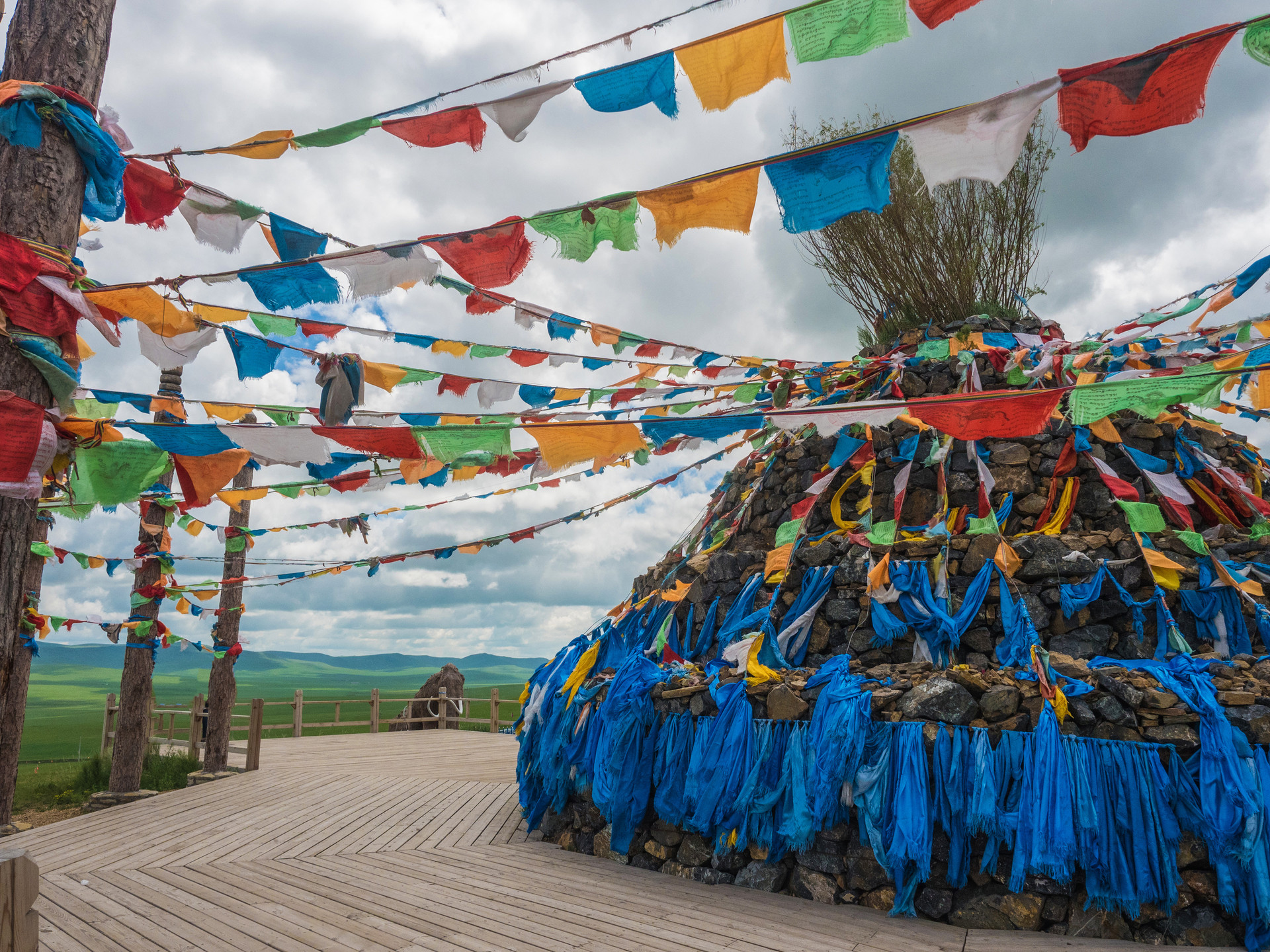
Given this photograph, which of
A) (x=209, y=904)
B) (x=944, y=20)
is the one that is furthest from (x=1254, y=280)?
(x=209, y=904)

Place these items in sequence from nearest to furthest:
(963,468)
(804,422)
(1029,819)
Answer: (804,422) < (1029,819) < (963,468)

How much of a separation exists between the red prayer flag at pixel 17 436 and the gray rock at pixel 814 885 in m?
5.57

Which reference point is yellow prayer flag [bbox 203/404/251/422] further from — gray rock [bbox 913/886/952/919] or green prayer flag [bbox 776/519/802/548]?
gray rock [bbox 913/886/952/919]

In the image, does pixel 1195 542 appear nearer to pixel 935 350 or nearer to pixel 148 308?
pixel 935 350

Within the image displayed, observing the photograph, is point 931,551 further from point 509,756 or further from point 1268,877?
point 509,756

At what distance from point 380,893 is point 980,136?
20.8 feet

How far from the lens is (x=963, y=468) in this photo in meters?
8.23

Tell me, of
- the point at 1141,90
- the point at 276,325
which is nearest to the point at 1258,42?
the point at 1141,90

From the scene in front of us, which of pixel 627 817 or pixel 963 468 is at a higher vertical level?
pixel 963 468

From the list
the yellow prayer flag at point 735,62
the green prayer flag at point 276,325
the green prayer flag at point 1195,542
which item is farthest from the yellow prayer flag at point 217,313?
the green prayer flag at point 1195,542

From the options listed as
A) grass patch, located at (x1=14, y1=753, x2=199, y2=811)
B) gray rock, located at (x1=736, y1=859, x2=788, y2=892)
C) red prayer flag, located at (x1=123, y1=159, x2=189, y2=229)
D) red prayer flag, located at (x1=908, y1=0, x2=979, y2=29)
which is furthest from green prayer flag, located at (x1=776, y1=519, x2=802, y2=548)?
grass patch, located at (x1=14, y1=753, x2=199, y2=811)

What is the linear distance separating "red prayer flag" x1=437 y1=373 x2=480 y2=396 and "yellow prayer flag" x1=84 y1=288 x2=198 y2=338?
2.42 meters

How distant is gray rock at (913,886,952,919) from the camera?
209 inches

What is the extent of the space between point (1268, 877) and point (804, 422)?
411cm
